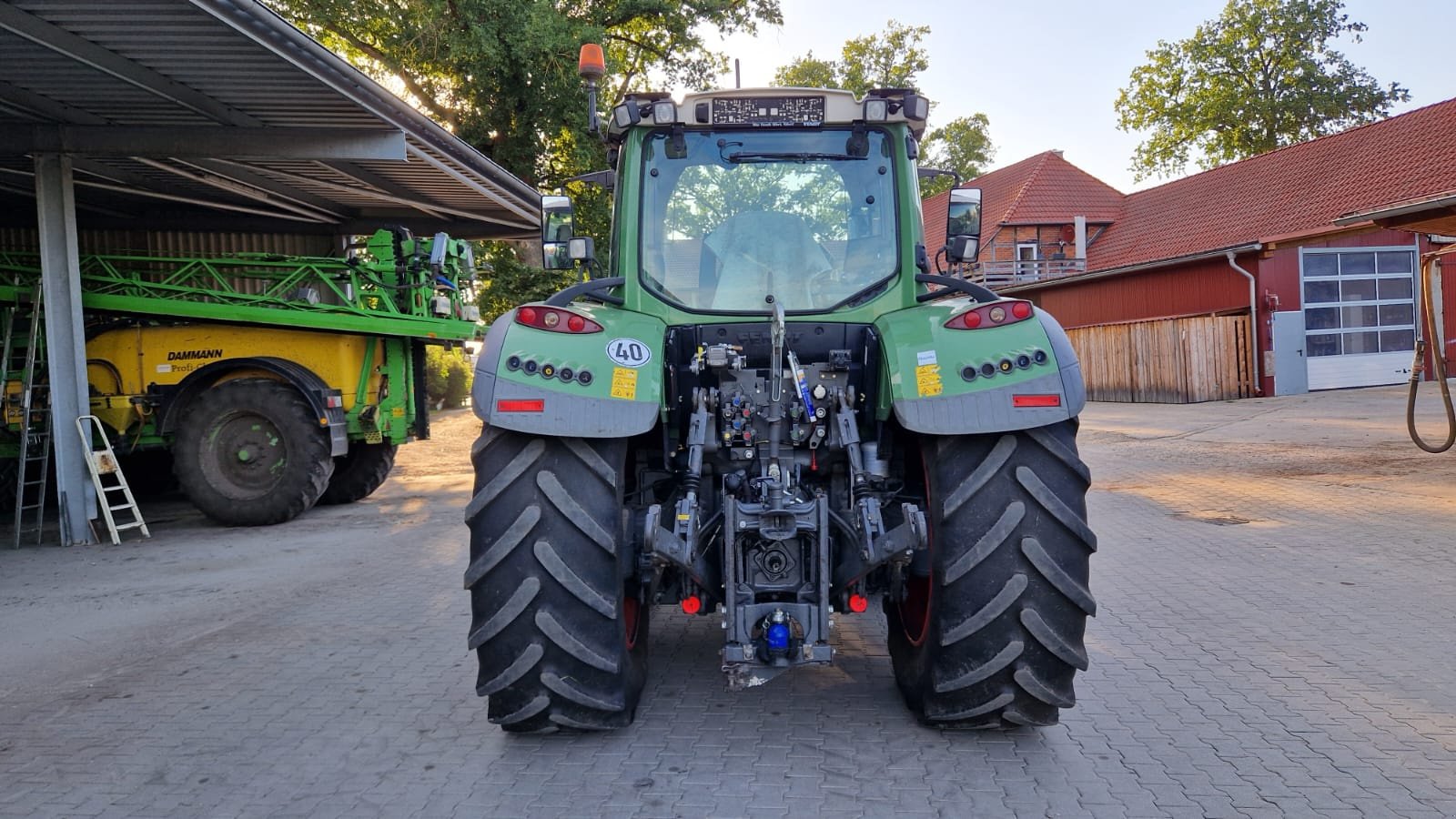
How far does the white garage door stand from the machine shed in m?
17.1

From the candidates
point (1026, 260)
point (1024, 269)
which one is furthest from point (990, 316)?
point (1026, 260)

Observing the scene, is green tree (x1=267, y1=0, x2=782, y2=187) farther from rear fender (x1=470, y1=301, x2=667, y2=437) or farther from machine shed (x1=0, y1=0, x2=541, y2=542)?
rear fender (x1=470, y1=301, x2=667, y2=437)

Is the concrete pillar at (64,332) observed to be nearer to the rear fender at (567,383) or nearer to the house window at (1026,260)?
the rear fender at (567,383)

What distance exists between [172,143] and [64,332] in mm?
2000

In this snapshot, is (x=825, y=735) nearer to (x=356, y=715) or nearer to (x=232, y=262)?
(x=356, y=715)

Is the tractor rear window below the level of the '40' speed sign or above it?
above

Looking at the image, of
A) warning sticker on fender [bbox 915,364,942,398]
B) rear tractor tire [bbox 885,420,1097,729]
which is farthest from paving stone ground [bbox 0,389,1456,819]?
warning sticker on fender [bbox 915,364,942,398]

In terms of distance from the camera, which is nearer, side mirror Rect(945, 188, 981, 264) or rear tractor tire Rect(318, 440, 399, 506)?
side mirror Rect(945, 188, 981, 264)

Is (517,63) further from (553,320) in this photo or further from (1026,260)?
(1026,260)

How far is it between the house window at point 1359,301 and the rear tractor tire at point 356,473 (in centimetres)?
1926

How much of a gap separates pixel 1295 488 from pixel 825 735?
27.1 feet

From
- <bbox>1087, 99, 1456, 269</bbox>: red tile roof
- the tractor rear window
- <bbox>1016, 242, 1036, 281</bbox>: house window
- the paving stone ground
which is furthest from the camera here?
<bbox>1016, 242, 1036, 281</bbox>: house window

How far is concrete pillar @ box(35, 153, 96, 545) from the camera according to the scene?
9578mm

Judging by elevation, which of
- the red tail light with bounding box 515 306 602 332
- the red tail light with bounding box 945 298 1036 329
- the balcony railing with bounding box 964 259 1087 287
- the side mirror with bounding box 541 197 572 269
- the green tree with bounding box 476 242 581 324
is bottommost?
the red tail light with bounding box 945 298 1036 329
